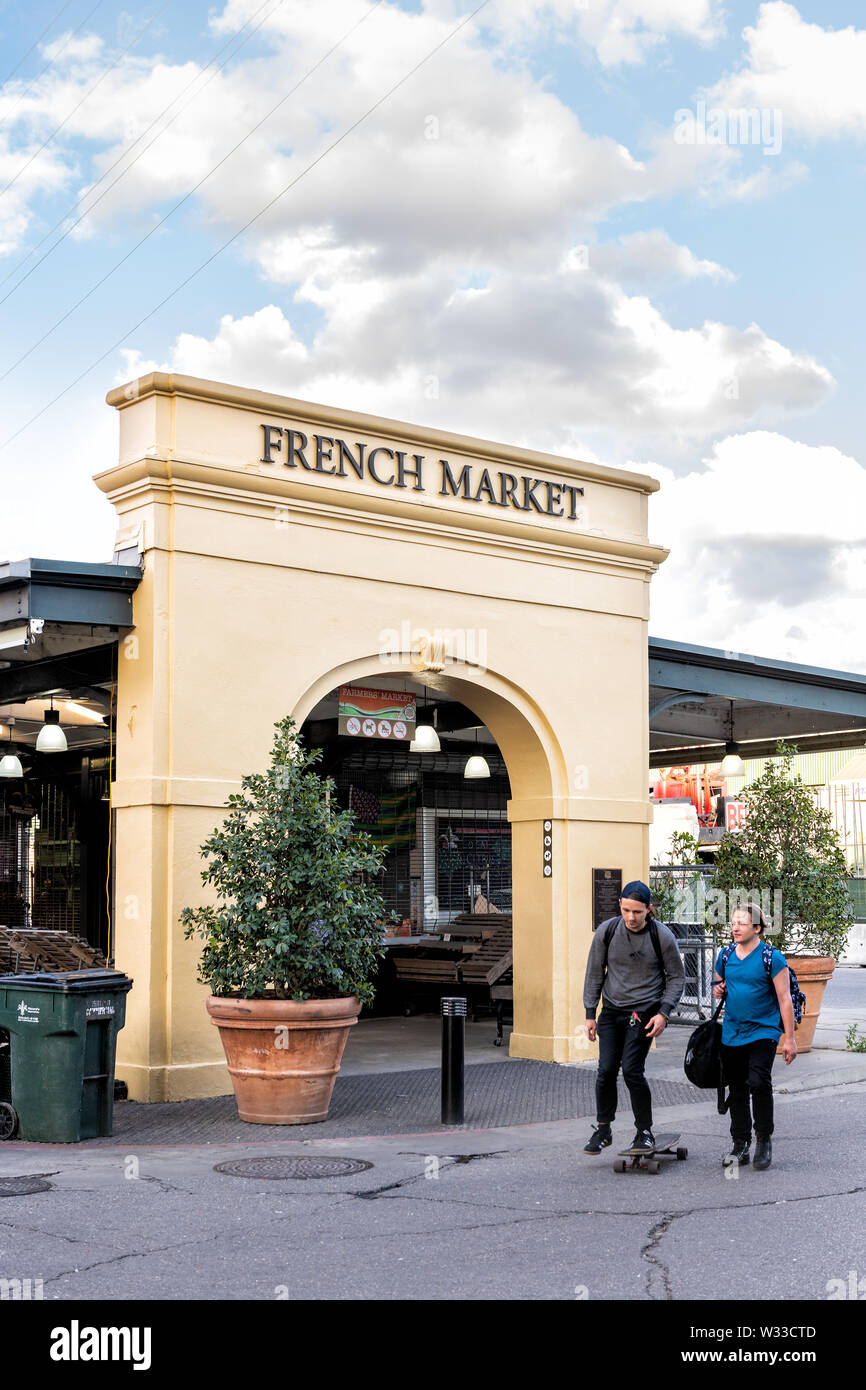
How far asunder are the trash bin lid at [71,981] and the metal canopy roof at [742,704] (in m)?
7.45

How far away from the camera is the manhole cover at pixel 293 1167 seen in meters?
8.55

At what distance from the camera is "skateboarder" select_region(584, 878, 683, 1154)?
8.73 meters

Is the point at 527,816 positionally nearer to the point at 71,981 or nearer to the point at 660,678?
the point at 660,678

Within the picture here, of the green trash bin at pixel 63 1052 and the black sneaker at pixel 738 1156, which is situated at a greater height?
the green trash bin at pixel 63 1052

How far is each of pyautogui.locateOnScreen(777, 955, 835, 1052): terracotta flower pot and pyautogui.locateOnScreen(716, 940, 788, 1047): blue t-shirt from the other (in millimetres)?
5265

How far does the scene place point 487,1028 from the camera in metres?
16.7

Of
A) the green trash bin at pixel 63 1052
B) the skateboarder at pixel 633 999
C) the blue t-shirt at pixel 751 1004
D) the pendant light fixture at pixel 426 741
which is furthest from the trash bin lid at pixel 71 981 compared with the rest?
the pendant light fixture at pixel 426 741

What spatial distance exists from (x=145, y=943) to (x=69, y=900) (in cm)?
1033

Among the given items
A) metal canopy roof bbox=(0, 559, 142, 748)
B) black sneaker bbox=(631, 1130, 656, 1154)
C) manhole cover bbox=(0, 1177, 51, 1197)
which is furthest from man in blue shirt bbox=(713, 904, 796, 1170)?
metal canopy roof bbox=(0, 559, 142, 748)

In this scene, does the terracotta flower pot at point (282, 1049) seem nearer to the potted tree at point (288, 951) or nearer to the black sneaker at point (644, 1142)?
the potted tree at point (288, 951)

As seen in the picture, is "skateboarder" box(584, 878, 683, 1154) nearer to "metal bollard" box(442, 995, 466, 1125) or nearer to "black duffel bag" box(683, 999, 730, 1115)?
"black duffel bag" box(683, 999, 730, 1115)

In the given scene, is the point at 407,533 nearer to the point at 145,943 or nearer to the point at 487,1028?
the point at 145,943

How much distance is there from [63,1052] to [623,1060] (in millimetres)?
3656
